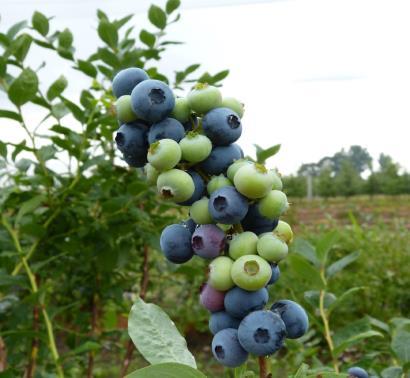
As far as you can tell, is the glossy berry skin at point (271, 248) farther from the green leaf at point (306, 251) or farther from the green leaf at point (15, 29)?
the green leaf at point (15, 29)

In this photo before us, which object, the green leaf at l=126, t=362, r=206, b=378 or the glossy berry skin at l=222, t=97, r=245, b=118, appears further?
the glossy berry skin at l=222, t=97, r=245, b=118

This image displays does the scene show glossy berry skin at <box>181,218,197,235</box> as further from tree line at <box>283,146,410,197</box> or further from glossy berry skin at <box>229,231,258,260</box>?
tree line at <box>283,146,410,197</box>

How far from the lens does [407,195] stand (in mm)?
30688

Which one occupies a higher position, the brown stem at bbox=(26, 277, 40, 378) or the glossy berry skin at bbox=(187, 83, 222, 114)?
the glossy berry skin at bbox=(187, 83, 222, 114)

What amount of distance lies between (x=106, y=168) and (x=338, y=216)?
21201 millimetres

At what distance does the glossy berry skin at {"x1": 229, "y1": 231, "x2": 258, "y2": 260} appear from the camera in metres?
0.59

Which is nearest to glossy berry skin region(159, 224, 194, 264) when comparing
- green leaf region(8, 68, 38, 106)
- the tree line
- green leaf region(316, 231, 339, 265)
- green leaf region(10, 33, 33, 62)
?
green leaf region(316, 231, 339, 265)

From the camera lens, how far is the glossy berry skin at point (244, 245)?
0.59 meters

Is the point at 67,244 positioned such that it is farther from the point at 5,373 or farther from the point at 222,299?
the point at 222,299

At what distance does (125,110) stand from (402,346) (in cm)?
68

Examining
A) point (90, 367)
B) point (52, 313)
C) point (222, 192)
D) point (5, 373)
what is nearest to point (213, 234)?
point (222, 192)

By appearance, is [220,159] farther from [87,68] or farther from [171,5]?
[171,5]

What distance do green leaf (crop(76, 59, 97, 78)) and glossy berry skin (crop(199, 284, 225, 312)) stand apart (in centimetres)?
127

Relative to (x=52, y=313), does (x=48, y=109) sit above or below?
above
